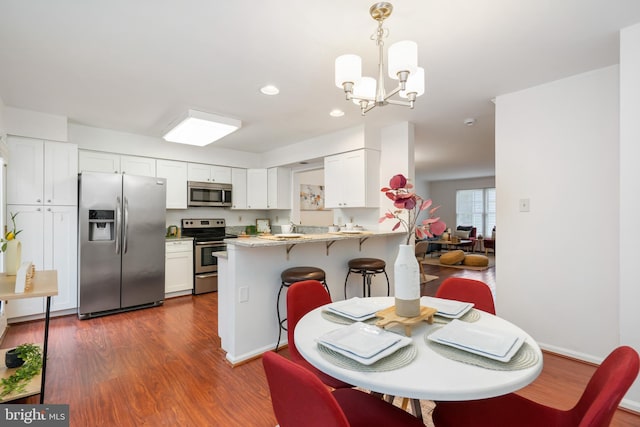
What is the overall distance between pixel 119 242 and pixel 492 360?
4157mm

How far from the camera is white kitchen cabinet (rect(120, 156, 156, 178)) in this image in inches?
171

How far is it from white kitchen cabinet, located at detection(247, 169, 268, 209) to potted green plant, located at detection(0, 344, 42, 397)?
3.67 metres

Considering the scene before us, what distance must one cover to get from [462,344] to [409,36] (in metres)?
1.89

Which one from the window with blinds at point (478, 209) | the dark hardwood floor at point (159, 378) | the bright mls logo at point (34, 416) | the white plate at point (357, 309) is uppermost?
the window with blinds at point (478, 209)

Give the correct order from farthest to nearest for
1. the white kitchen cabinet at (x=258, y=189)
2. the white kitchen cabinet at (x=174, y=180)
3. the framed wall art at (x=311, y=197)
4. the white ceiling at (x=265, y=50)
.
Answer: the framed wall art at (x=311, y=197) → the white kitchen cabinet at (x=258, y=189) → the white kitchen cabinet at (x=174, y=180) → the white ceiling at (x=265, y=50)

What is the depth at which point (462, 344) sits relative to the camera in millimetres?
1100

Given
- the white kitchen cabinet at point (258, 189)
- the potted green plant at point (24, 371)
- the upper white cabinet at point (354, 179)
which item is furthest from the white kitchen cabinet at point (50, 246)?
the upper white cabinet at point (354, 179)

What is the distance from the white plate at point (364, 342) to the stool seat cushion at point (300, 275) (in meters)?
1.45

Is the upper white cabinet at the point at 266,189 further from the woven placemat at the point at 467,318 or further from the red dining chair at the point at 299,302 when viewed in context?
the woven placemat at the point at 467,318

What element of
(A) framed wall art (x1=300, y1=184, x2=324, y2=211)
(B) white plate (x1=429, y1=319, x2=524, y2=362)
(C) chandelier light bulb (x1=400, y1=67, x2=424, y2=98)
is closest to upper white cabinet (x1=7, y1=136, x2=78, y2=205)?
(A) framed wall art (x1=300, y1=184, x2=324, y2=211)

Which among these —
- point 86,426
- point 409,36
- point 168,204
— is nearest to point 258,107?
point 409,36

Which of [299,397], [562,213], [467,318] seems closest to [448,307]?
[467,318]

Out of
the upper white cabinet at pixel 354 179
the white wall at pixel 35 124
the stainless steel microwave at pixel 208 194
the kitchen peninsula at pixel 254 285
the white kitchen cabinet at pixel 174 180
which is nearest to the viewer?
the kitchen peninsula at pixel 254 285

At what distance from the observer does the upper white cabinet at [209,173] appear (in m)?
4.97
